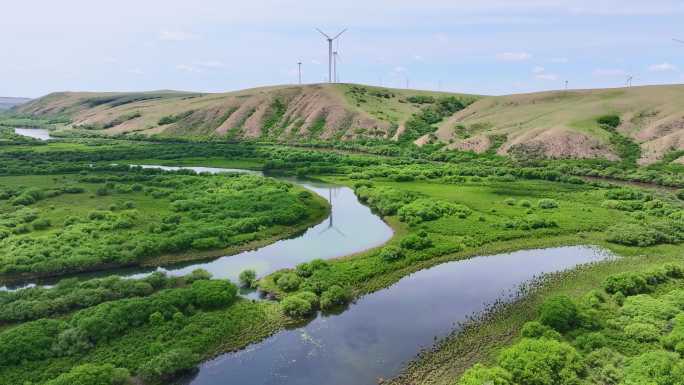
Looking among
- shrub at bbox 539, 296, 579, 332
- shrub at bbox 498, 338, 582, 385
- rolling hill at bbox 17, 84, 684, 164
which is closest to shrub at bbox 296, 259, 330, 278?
shrub at bbox 498, 338, 582, 385

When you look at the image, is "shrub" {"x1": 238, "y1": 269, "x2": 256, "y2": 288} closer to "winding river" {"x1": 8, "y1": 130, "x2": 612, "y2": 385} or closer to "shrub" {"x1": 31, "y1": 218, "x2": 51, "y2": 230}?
"winding river" {"x1": 8, "y1": 130, "x2": 612, "y2": 385}

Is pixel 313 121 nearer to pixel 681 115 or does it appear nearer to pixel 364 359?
pixel 681 115

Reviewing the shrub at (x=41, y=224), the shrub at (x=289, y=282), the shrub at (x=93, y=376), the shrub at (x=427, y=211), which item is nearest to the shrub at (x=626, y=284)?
the shrub at (x=427, y=211)

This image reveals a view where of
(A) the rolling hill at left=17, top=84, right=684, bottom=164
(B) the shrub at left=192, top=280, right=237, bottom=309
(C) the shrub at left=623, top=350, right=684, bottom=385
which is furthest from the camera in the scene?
(A) the rolling hill at left=17, top=84, right=684, bottom=164

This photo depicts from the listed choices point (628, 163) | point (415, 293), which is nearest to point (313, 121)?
point (628, 163)

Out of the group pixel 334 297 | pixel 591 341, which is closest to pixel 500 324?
pixel 591 341
